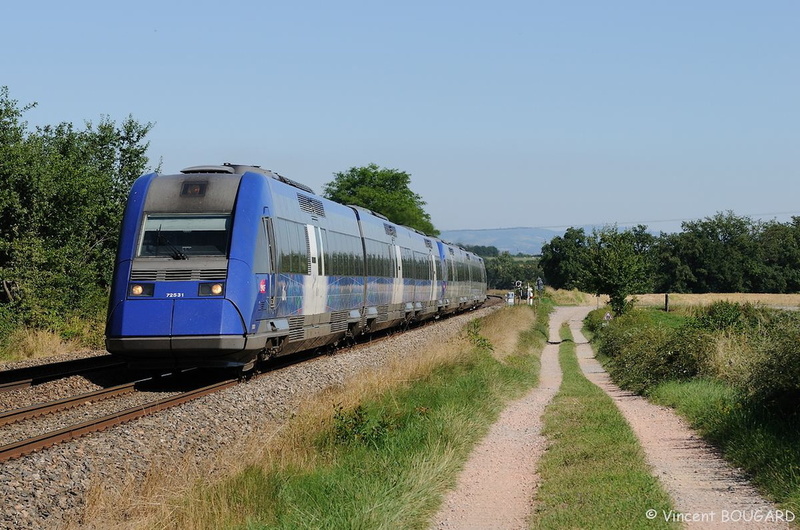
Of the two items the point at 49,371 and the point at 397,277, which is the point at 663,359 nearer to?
the point at 397,277

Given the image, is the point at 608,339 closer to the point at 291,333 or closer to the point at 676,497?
the point at 291,333

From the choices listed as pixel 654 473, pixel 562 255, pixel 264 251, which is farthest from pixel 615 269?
pixel 562 255

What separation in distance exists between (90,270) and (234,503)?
71.2ft

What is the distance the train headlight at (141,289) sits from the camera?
15438 millimetres

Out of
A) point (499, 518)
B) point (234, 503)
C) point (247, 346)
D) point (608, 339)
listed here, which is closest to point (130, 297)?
point (247, 346)

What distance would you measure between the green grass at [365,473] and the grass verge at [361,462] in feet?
0.04

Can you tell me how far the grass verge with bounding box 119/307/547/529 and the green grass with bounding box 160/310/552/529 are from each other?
0.04 feet

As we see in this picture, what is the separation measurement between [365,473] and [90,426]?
3.91 meters

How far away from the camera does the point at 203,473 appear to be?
9570 millimetres

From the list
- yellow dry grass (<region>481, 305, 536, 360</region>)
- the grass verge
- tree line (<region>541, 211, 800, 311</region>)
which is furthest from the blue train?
tree line (<region>541, 211, 800, 311</region>)

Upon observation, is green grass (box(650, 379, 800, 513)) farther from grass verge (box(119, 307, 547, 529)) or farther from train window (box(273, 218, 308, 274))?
train window (box(273, 218, 308, 274))

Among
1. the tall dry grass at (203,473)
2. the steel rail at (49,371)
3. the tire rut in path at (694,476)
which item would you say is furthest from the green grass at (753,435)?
the steel rail at (49,371)

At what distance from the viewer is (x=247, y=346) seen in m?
15.5

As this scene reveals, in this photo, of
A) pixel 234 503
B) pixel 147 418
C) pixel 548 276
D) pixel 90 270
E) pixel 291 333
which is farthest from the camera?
pixel 548 276
